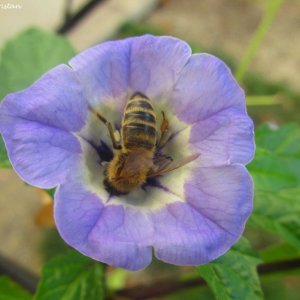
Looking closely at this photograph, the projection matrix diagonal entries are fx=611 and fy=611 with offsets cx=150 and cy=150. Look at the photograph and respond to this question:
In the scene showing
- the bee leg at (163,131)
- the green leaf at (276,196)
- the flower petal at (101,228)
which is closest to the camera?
the flower petal at (101,228)

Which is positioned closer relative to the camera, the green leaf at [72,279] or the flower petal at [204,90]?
the flower petal at [204,90]

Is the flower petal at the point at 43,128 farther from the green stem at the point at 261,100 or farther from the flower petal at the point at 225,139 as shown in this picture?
the green stem at the point at 261,100

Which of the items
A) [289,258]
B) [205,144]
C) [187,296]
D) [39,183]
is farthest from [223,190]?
[187,296]

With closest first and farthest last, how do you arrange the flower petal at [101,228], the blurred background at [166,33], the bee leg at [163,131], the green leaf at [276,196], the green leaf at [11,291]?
the flower petal at [101,228], the bee leg at [163,131], the green leaf at [276,196], the green leaf at [11,291], the blurred background at [166,33]

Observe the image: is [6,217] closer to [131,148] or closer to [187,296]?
[187,296]

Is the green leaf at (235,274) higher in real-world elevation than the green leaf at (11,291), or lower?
higher

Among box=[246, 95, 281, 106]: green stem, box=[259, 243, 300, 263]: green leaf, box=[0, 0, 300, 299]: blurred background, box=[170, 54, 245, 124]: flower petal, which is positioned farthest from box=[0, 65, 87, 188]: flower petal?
box=[246, 95, 281, 106]: green stem

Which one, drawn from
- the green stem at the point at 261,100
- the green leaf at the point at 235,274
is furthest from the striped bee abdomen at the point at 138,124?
the green stem at the point at 261,100
